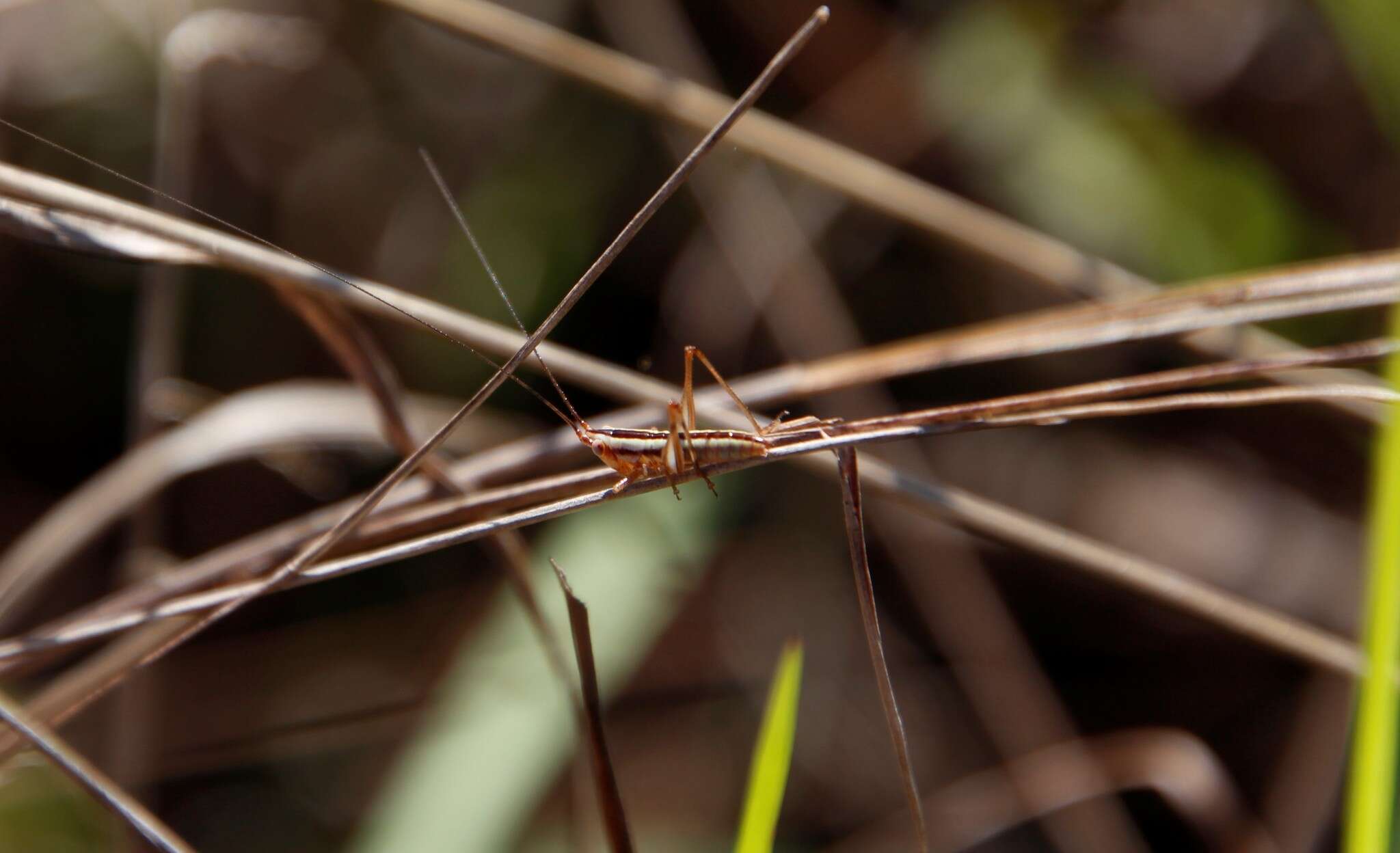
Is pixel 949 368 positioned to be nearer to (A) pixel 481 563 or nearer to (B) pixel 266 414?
(A) pixel 481 563

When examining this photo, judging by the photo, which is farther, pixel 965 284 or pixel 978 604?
pixel 965 284

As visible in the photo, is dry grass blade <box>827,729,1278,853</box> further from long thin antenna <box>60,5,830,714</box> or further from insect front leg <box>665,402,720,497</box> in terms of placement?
long thin antenna <box>60,5,830,714</box>

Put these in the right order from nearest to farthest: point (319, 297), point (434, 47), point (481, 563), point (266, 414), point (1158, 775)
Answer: point (319, 297) < point (266, 414) < point (1158, 775) < point (481, 563) < point (434, 47)

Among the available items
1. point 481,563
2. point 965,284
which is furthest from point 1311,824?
point 481,563

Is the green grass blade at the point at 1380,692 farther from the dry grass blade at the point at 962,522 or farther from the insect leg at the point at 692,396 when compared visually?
the insect leg at the point at 692,396

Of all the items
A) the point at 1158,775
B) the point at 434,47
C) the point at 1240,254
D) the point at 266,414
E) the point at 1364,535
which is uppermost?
the point at 434,47

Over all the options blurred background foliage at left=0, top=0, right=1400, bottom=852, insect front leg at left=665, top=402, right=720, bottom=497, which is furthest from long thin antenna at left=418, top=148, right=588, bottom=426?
blurred background foliage at left=0, top=0, right=1400, bottom=852
